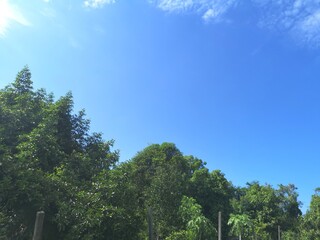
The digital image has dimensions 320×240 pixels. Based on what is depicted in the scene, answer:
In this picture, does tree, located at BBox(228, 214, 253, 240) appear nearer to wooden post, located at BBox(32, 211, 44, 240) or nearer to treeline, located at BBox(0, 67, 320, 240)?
treeline, located at BBox(0, 67, 320, 240)

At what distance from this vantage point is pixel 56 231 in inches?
525

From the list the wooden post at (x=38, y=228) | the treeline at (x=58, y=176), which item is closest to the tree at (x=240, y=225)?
the treeline at (x=58, y=176)

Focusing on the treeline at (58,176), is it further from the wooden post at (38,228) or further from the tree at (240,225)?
the tree at (240,225)

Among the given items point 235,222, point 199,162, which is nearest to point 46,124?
point 235,222

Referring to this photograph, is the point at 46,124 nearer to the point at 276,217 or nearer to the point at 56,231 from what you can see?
the point at 56,231

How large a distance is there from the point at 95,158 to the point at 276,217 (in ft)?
95.4

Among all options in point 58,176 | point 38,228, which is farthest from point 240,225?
point 38,228

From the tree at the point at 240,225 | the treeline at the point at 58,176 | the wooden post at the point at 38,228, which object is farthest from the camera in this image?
the tree at the point at 240,225

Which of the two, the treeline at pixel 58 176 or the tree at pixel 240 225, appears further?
the tree at pixel 240 225

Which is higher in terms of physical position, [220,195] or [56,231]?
[220,195]

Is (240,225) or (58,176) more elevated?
(240,225)

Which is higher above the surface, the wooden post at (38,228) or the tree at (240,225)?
the tree at (240,225)

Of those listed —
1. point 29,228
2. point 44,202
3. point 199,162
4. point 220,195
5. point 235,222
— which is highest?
point 199,162

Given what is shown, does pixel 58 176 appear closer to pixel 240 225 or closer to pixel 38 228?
pixel 38 228
